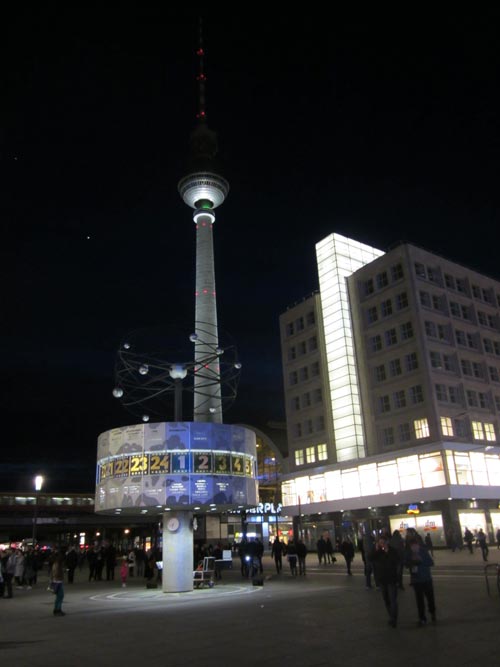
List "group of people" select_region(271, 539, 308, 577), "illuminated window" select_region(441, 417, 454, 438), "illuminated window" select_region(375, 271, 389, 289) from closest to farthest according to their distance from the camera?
"group of people" select_region(271, 539, 308, 577)
"illuminated window" select_region(441, 417, 454, 438)
"illuminated window" select_region(375, 271, 389, 289)

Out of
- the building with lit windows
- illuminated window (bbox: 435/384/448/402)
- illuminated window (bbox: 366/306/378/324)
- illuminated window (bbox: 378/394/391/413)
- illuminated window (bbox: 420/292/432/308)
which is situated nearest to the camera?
the building with lit windows

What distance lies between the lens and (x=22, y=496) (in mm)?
108688

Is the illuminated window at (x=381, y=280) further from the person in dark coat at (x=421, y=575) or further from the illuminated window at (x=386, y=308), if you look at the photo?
the person in dark coat at (x=421, y=575)

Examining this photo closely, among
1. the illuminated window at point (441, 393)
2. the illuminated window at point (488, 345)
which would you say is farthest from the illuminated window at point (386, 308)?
the illuminated window at point (488, 345)

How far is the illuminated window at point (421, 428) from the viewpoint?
5691 cm

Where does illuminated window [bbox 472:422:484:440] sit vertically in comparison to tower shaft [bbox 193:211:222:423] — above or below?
below

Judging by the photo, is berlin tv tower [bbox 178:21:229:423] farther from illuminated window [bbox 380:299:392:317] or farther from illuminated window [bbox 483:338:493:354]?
illuminated window [bbox 483:338:493:354]

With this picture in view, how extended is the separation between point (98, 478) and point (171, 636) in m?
18.4

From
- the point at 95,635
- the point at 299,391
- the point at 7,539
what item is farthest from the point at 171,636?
the point at 7,539

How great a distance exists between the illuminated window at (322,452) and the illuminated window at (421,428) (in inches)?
546

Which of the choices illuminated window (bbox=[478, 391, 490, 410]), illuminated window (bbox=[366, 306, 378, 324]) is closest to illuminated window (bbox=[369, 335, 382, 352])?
illuminated window (bbox=[366, 306, 378, 324])

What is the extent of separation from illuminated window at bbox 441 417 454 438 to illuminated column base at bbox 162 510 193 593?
34582mm

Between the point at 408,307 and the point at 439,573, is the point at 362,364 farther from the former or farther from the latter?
the point at 439,573

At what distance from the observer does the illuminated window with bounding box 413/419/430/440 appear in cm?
5691
